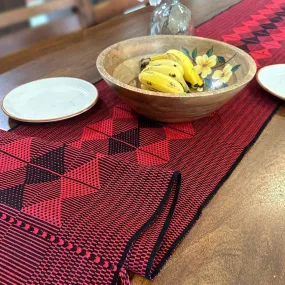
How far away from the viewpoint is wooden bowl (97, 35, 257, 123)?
0.63 m

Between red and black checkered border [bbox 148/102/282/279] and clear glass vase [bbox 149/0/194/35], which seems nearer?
red and black checkered border [bbox 148/102/282/279]

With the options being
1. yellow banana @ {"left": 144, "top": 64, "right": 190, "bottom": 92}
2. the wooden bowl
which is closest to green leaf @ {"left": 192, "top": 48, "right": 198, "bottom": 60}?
the wooden bowl

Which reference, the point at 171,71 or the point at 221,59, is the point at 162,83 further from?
the point at 221,59

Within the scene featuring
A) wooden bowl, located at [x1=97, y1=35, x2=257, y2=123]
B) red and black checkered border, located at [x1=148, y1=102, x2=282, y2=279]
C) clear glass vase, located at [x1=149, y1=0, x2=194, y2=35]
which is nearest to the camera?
red and black checkered border, located at [x1=148, y1=102, x2=282, y2=279]

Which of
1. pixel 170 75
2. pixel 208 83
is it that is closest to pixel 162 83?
pixel 170 75

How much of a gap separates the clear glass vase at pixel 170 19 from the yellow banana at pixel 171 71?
1.00 ft

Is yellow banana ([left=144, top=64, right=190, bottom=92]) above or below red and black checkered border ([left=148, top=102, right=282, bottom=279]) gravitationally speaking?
above

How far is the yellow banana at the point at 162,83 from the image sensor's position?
66cm

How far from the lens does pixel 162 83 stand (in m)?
0.66

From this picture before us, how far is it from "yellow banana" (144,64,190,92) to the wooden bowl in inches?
A: 2.3

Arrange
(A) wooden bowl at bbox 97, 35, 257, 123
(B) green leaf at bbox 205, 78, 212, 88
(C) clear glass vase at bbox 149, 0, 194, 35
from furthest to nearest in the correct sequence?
(C) clear glass vase at bbox 149, 0, 194, 35
(B) green leaf at bbox 205, 78, 212, 88
(A) wooden bowl at bbox 97, 35, 257, 123

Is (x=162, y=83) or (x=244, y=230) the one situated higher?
(x=162, y=83)

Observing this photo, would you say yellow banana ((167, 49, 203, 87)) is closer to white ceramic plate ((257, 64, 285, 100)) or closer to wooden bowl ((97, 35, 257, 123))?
wooden bowl ((97, 35, 257, 123))

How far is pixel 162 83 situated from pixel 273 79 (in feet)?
1.14
